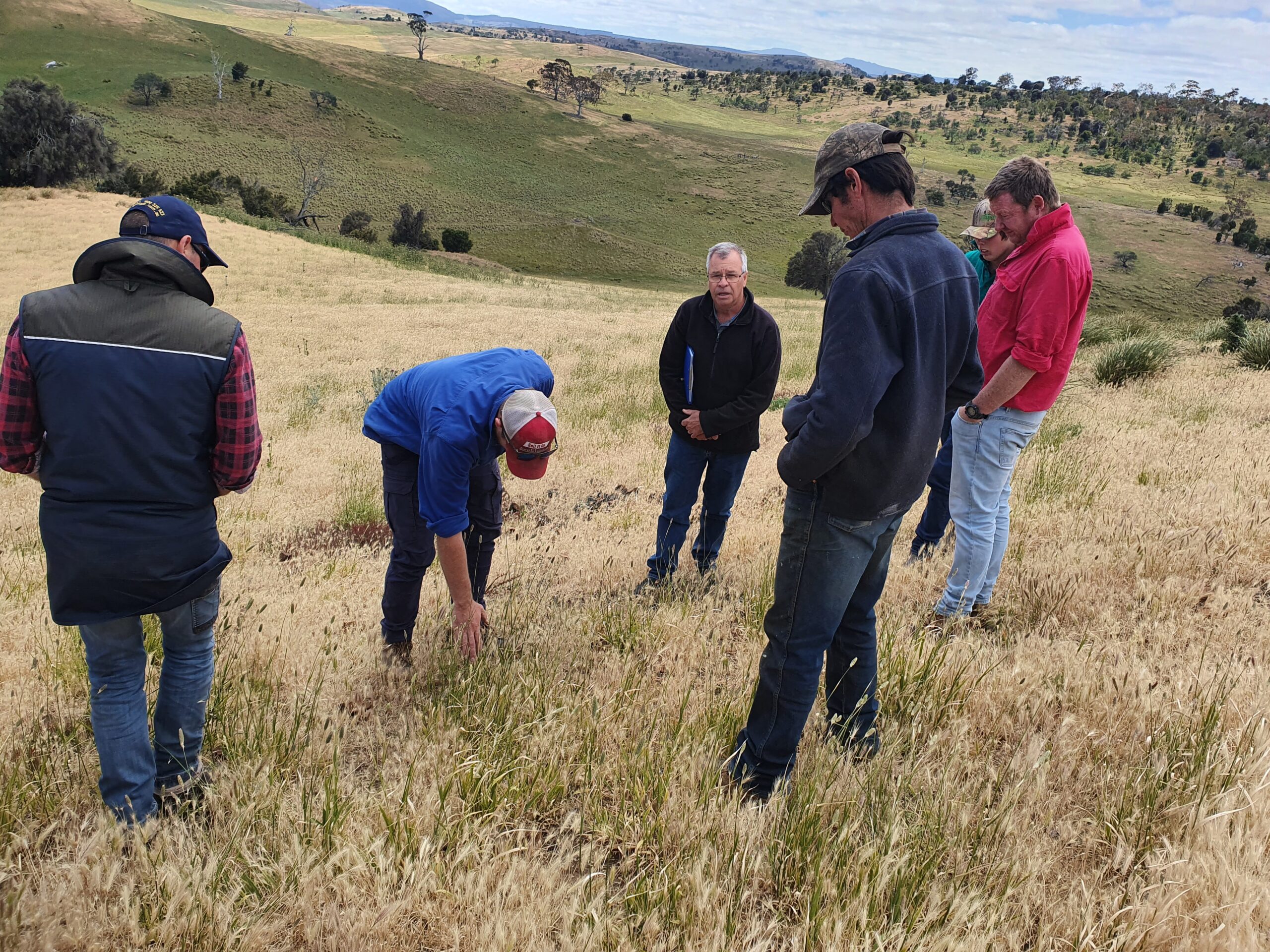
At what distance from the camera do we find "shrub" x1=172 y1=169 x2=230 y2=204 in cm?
4216

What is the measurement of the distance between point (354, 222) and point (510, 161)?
119 ft

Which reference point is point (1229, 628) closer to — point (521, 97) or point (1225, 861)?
point (1225, 861)

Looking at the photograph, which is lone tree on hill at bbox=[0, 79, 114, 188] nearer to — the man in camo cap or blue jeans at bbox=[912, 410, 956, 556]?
blue jeans at bbox=[912, 410, 956, 556]

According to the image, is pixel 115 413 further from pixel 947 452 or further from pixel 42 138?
pixel 42 138

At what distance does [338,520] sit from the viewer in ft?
23.3

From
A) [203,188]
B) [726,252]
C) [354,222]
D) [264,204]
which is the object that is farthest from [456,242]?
[726,252]

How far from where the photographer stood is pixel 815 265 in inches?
2250

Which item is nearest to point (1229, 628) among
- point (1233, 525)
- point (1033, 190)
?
point (1233, 525)

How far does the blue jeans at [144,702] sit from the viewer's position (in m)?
2.49

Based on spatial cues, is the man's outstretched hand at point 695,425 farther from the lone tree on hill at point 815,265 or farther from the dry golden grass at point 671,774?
the lone tree on hill at point 815,265

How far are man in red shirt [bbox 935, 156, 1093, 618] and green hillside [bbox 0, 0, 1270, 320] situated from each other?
49680mm

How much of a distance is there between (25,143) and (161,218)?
5035cm

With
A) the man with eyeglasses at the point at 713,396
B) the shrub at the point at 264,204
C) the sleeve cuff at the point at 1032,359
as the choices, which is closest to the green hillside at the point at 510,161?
the shrub at the point at 264,204

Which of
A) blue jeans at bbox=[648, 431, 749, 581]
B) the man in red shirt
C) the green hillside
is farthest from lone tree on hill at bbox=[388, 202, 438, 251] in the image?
the man in red shirt
